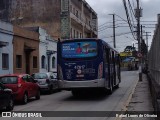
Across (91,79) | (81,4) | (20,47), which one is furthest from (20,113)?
(81,4)

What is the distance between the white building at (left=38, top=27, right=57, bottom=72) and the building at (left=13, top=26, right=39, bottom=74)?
58.7 inches

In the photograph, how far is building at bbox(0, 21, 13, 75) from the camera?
30.8 meters

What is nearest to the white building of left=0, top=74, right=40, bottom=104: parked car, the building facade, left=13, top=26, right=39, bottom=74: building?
left=13, top=26, right=39, bottom=74: building

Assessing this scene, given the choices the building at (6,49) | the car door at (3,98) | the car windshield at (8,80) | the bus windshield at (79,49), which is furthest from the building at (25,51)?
the car door at (3,98)

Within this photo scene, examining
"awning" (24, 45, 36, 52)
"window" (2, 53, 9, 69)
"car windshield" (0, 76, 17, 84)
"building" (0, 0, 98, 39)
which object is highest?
"building" (0, 0, 98, 39)

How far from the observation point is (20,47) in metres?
35.0

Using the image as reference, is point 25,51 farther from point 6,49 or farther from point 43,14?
point 43,14

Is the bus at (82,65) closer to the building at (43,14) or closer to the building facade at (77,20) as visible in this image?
the building at (43,14)

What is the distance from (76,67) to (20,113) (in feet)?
20.2

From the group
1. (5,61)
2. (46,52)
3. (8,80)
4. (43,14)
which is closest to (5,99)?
(8,80)

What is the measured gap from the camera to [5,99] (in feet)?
51.9

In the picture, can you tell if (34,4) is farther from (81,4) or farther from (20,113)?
(20,113)

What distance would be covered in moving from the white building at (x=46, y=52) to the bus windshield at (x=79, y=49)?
1979 cm

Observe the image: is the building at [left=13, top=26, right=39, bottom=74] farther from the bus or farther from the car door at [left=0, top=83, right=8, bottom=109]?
the car door at [left=0, top=83, right=8, bottom=109]
